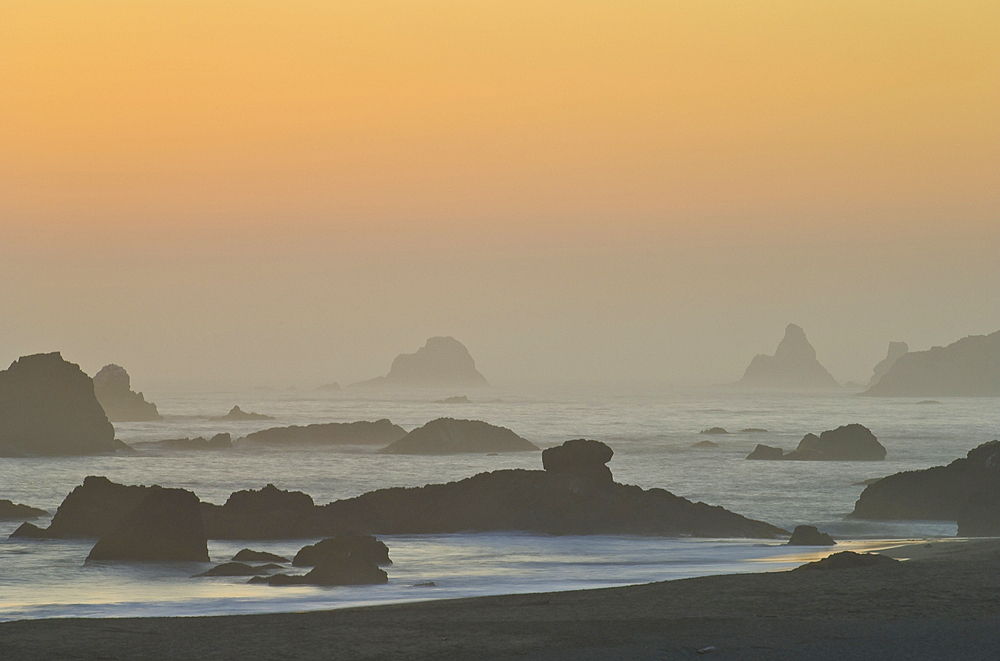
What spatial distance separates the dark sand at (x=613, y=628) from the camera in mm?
16047

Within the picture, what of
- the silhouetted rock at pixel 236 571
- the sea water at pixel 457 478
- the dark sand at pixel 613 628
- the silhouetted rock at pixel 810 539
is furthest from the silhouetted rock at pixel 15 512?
the silhouetted rock at pixel 810 539

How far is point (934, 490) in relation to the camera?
158ft

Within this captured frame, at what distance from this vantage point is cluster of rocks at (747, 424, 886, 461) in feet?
293

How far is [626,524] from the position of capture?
1651 inches

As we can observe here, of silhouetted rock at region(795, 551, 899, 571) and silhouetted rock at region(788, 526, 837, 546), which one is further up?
silhouetted rock at region(795, 551, 899, 571)

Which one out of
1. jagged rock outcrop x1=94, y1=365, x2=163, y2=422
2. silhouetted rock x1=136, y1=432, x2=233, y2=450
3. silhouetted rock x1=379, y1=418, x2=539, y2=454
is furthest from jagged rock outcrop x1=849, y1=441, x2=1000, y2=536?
jagged rock outcrop x1=94, y1=365, x2=163, y2=422

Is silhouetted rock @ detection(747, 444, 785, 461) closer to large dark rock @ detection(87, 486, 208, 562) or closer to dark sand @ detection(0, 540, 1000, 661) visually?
large dark rock @ detection(87, 486, 208, 562)

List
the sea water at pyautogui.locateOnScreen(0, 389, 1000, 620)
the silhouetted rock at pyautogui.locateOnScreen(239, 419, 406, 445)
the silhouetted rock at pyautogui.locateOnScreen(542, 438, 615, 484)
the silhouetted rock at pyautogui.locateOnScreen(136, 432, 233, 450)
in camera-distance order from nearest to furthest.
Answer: the sea water at pyautogui.locateOnScreen(0, 389, 1000, 620)
the silhouetted rock at pyautogui.locateOnScreen(542, 438, 615, 484)
the silhouetted rock at pyautogui.locateOnScreen(136, 432, 233, 450)
the silhouetted rock at pyautogui.locateOnScreen(239, 419, 406, 445)

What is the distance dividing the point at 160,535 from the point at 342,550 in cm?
726

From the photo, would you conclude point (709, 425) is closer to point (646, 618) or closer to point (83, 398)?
point (83, 398)

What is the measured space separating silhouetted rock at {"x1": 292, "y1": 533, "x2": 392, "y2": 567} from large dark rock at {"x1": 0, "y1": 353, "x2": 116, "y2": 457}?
7601 cm

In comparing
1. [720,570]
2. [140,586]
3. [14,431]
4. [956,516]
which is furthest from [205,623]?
[14,431]

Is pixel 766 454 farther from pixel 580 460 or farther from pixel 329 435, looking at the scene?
pixel 580 460

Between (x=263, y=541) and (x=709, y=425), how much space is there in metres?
123
